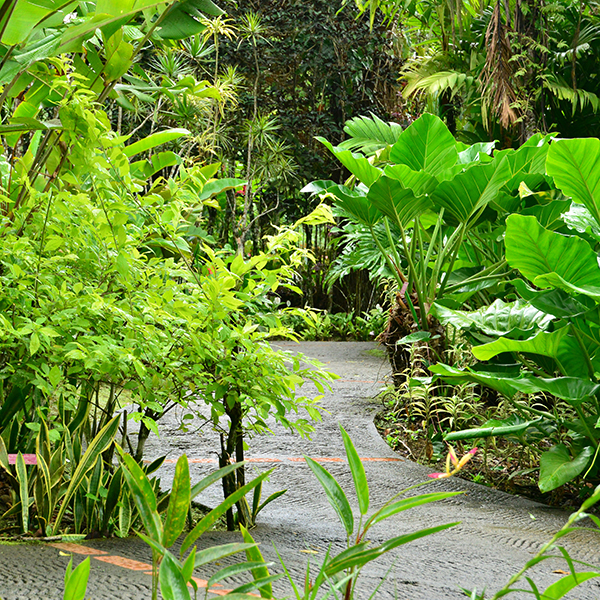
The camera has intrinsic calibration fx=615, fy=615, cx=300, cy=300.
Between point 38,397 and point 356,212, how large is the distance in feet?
7.65

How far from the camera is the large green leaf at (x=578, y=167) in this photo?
2527 mm

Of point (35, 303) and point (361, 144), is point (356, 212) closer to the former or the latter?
point (361, 144)

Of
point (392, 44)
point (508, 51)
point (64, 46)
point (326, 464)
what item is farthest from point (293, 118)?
point (64, 46)

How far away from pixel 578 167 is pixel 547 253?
0.39 m

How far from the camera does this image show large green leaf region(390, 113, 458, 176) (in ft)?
12.2

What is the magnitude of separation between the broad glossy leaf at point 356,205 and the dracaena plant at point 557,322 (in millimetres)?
1064

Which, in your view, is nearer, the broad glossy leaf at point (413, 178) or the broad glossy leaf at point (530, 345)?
the broad glossy leaf at point (530, 345)

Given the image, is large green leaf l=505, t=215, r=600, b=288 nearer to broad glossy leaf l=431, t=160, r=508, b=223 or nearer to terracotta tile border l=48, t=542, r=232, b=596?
broad glossy leaf l=431, t=160, r=508, b=223

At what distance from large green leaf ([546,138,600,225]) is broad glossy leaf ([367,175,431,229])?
85 centimetres

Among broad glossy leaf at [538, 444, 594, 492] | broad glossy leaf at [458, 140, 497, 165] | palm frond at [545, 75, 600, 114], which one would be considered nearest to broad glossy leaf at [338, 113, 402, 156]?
broad glossy leaf at [458, 140, 497, 165]

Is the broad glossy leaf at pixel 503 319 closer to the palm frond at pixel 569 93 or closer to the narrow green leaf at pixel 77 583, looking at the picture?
the narrow green leaf at pixel 77 583

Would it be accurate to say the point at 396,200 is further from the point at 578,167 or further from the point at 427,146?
the point at 578,167

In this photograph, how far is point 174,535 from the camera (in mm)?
765

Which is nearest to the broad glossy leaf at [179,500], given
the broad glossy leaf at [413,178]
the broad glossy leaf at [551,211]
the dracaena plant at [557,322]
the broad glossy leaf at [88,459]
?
the broad glossy leaf at [88,459]
